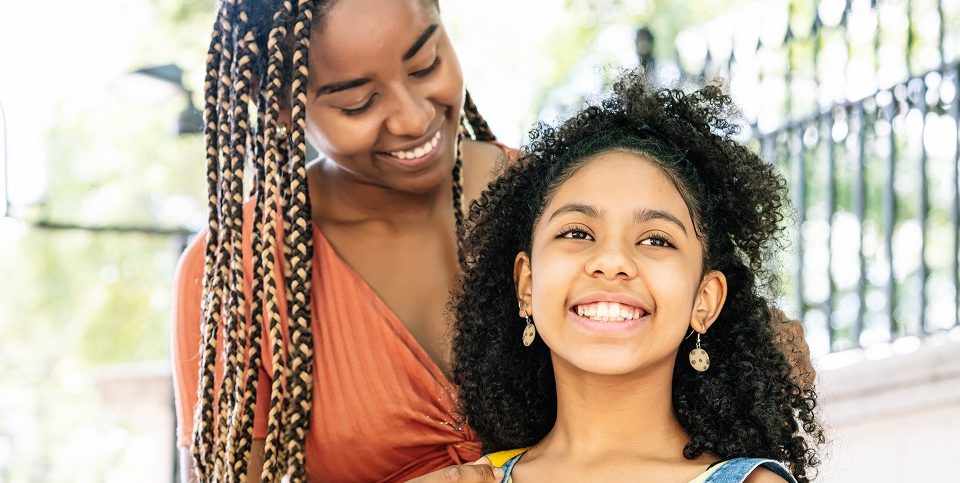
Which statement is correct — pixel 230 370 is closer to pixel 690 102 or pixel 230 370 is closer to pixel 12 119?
pixel 690 102

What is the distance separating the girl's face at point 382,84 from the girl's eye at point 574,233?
0.49 m

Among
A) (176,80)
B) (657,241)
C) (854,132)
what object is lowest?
(657,241)

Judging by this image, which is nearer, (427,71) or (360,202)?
(427,71)

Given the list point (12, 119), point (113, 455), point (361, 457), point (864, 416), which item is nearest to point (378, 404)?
point (361, 457)

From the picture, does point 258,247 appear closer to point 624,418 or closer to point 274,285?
point 274,285

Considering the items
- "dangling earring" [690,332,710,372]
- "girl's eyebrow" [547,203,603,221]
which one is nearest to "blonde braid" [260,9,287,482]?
"girl's eyebrow" [547,203,603,221]

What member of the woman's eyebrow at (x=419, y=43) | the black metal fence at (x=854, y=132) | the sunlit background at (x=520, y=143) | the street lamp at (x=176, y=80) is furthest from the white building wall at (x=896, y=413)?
the street lamp at (x=176, y=80)

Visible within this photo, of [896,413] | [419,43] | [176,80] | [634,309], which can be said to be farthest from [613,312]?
[176,80]

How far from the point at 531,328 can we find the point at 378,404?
504 mm

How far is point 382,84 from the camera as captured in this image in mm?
2879

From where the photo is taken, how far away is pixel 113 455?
1323cm

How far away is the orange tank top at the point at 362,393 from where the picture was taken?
2.96m

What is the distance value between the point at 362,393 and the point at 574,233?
73 cm

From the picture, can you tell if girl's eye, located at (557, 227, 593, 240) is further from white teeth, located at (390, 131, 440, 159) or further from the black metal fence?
the black metal fence
